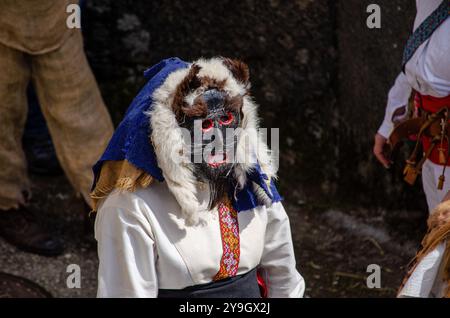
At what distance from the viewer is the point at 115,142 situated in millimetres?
2750

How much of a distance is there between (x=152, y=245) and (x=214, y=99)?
463 millimetres

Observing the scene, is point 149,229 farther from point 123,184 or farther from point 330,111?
point 330,111

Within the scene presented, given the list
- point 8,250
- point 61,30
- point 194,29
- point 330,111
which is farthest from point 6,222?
point 330,111

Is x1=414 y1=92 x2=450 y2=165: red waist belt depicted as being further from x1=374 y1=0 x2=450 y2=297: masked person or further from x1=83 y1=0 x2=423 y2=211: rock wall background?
x1=83 y1=0 x2=423 y2=211: rock wall background

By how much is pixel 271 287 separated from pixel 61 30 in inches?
64.7

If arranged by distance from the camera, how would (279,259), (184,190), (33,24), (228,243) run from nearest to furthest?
(184,190) < (228,243) < (279,259) < (33,24)

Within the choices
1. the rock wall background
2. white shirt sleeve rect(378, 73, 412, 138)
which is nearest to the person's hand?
white shirt sleeve rect(378, 73, 412, 138)

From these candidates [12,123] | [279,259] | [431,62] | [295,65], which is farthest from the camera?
[295,65]

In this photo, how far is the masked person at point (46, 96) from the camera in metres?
3.99

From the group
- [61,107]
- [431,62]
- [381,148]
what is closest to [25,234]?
[61,107]

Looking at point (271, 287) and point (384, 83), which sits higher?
point (384, 83)

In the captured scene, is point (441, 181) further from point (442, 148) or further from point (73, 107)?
point (73, 107)

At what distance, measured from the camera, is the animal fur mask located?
2670 mm

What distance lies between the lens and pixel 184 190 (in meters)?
2.68
